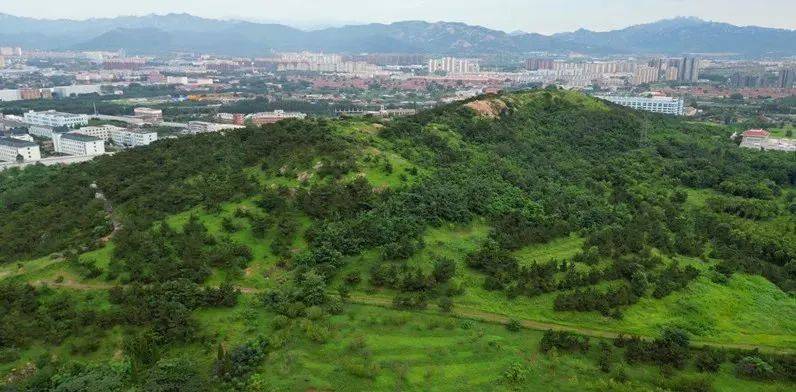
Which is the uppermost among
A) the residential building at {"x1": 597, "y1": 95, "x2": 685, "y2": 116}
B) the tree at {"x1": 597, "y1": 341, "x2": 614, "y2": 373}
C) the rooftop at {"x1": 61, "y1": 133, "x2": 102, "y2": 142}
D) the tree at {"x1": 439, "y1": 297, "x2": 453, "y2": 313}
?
the residential building at {"x1": 597, "y1": 95, "x2": 685, "y2": 116}

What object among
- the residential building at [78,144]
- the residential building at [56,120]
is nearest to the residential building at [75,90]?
the residential building at [56,120]

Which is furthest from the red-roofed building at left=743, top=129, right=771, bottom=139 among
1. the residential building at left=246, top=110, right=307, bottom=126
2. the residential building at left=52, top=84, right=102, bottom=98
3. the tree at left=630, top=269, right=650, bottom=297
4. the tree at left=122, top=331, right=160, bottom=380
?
the residential building at left=52, top=84, right=102, bottom=98

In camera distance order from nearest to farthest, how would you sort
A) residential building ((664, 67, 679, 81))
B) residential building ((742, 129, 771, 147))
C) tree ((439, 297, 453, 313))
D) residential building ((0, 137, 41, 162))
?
tree ((439, 297, 453, 313))
residential building ((742, 129, 771, 147))
residential building ((0, 137, 41, 162))
residential building ((664, 67, 679, 81))

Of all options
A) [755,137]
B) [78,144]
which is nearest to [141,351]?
[78,144]

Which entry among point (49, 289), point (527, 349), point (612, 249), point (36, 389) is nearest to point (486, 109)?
point (612, 249)

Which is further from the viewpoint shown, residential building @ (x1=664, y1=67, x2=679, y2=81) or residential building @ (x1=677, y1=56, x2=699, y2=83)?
residential building @ (x1=664, y1=67, x2=679, y2=81)

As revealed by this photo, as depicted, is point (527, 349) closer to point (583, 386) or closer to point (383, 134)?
point (583, 386)

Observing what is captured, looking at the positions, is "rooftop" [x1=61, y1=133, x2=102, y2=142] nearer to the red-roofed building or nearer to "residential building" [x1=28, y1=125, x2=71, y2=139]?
"residential building" [x1=28, y1=125, x2=71, y2=139]
